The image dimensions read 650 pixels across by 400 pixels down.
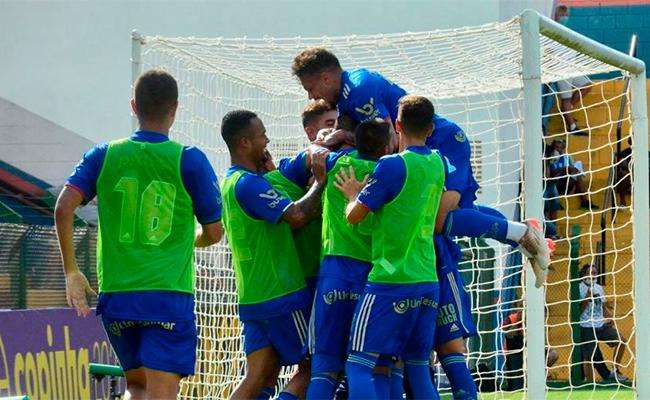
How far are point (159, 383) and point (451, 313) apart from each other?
1.94 m

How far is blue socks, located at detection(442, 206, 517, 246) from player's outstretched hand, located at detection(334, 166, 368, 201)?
651 millimetres

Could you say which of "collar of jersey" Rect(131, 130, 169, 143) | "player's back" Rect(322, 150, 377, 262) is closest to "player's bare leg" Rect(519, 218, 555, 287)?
"player's back" Rect(322, 150, 377, 262)

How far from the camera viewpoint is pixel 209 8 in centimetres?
1894

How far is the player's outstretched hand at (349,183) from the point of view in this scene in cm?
595

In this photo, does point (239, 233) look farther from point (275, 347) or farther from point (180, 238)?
point (180, 238)

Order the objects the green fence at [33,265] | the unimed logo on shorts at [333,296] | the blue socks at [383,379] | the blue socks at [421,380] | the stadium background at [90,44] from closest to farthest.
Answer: the unimed logo on shorts at [333,296] → the blue socks at [383,379] → the blue socks at [421,380] → the green fence at [33,265] → the stadium background at [90,44]

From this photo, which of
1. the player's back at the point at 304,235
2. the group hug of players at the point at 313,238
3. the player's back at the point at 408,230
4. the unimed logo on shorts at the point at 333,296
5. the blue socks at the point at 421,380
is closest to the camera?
the group hug of players at the point at 313,238

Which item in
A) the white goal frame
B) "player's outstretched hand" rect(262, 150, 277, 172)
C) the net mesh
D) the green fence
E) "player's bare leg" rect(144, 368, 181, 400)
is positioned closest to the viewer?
"player's bare leg" rect(144, 368, 181, 400)

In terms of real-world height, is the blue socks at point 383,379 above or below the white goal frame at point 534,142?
below

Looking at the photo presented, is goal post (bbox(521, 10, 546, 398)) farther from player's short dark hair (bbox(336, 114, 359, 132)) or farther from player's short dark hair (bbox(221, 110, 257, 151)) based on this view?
player's short dark hair (bbox(221, 110, 257, 151))

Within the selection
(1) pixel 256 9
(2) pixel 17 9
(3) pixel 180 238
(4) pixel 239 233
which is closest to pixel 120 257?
(3) pixel 180 238

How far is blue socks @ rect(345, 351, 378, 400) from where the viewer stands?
576 centimetres

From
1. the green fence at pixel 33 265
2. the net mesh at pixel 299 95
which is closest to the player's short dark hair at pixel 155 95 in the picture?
the net mesh at pixel 299 95

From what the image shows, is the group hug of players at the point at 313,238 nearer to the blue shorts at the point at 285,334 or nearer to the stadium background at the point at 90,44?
the blue shorts at the point at 285,334
